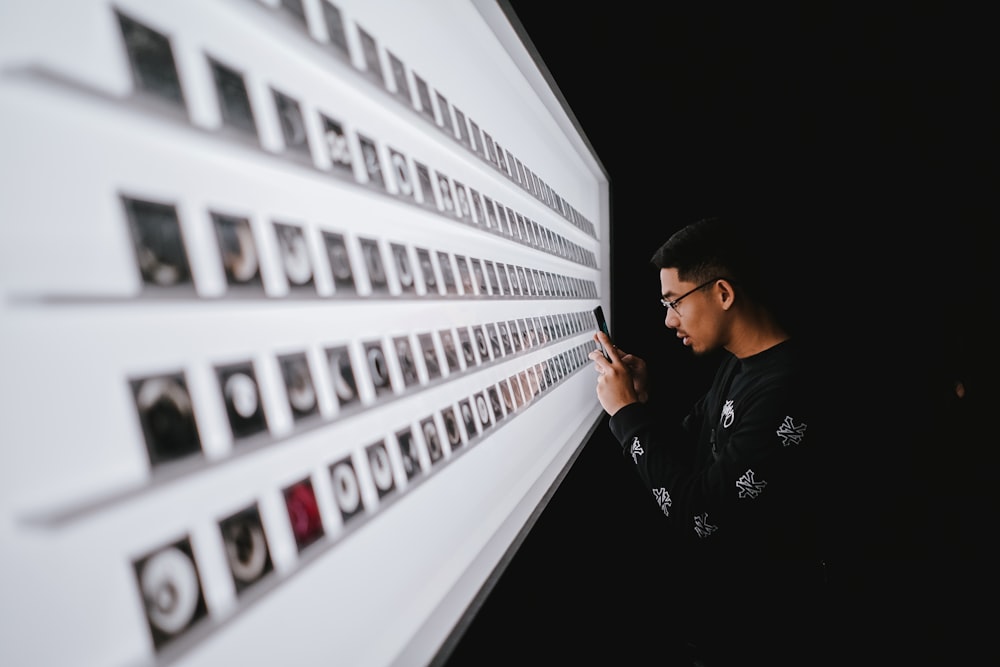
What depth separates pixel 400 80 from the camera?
86cm

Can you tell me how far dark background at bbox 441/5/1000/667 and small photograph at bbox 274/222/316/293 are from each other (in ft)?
5.38

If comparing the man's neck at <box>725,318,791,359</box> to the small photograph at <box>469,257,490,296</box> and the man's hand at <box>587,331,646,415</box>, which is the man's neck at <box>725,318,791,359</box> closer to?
the man's hand at <box>587,331,646,415</box>

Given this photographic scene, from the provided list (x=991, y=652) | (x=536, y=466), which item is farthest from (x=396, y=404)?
(x=991, y=652)

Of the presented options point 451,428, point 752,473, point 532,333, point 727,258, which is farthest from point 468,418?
point 727,258

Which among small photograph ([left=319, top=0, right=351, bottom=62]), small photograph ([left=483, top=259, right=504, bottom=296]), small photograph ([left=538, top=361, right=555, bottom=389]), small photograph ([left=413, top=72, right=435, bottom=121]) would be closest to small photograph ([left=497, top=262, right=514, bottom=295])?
small photograph ([left=483, top=259, right=504, bottom=296])

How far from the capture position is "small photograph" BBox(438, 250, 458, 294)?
99 centimetres

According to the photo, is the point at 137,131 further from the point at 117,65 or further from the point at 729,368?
the point at 729,368

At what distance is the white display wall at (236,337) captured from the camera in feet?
1.27

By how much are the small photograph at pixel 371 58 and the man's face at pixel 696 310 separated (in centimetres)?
110

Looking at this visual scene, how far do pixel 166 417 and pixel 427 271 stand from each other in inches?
20.7

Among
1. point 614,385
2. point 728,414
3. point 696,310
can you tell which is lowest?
point 728,414

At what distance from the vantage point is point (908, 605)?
2.16 metres

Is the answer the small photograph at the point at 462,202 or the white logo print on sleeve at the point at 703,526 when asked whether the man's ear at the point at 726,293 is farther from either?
the small photograph at the point at 462,202

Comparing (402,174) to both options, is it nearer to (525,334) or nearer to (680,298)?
(525,334)
